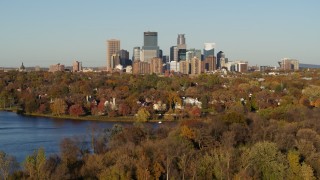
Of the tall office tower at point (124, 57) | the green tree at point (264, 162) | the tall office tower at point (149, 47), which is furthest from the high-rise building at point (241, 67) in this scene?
the green tree at point (264, 162)

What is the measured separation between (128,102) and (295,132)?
7506 millimetres

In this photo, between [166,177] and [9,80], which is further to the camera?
[9,80]

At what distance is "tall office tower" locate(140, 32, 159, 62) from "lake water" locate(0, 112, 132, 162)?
3044cm

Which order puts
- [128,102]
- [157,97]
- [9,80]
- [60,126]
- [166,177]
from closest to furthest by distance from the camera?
[166,177] < [60,126] < [128,102] < [157,97] < [9,80]

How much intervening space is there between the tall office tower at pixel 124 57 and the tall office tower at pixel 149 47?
59.4 inches

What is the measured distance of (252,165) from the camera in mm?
5352

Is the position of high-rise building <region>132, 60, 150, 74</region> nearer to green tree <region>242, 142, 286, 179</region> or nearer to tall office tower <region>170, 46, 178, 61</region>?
tall office tower <region>170, 46, 178, 61</region>

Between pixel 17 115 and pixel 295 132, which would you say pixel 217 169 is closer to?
pixel 295 132

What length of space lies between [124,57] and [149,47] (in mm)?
3090

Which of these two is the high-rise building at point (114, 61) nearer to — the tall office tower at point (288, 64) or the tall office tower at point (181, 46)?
the tall office tower at point (181, 46)

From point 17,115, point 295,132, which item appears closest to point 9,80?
point 17,115

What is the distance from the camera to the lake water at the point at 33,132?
24.9ft

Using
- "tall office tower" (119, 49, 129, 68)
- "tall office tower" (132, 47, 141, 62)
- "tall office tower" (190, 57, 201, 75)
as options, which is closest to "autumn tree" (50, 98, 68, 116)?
"tall office tower" (190, 57, 201, 75)

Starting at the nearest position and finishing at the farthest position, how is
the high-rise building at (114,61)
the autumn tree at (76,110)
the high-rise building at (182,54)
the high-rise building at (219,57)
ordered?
the autumn tree at (76,110), the high-rise building at (114,61), the high-rise building at (182,54), the high-rise building at (219,57)
